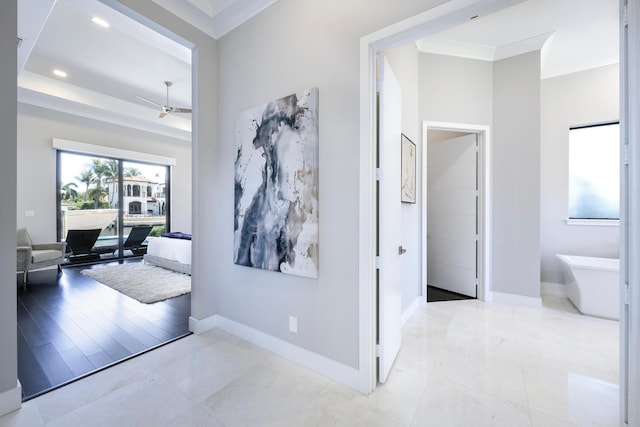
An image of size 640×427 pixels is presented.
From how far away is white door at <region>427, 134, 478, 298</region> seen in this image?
144 inches

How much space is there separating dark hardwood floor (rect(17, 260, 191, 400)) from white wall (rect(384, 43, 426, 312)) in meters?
2.46

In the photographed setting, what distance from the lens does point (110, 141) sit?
5770 mm

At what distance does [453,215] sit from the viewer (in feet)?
12.6

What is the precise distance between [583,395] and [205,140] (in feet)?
11.6

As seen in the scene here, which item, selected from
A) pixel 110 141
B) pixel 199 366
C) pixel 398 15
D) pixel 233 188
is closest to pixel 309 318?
pixel 199 366

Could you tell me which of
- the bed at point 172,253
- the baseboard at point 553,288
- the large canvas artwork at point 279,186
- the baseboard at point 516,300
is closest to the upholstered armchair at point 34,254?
the bed at point 172,253

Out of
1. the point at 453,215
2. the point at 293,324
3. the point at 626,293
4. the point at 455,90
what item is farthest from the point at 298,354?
the point at 455,90

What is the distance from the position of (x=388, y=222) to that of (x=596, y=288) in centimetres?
292

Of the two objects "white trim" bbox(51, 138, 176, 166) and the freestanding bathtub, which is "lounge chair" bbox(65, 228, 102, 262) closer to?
"white trim" bbox(51, 138, 176, 166)

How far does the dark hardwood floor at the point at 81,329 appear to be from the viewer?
6.46 feet

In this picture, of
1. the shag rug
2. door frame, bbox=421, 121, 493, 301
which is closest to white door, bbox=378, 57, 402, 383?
door frame, bbox=421, 121, 493, 301

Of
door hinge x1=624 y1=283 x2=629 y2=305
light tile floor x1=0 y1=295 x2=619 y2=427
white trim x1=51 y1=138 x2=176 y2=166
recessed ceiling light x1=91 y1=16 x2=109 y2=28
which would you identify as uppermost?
recessed ceiling light x1=91 y1=16 x2=109 y2=28

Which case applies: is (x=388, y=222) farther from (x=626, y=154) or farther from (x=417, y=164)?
(x=417, y=164)

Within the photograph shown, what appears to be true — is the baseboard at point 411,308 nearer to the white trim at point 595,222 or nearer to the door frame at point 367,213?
the door frame at point 367,213
